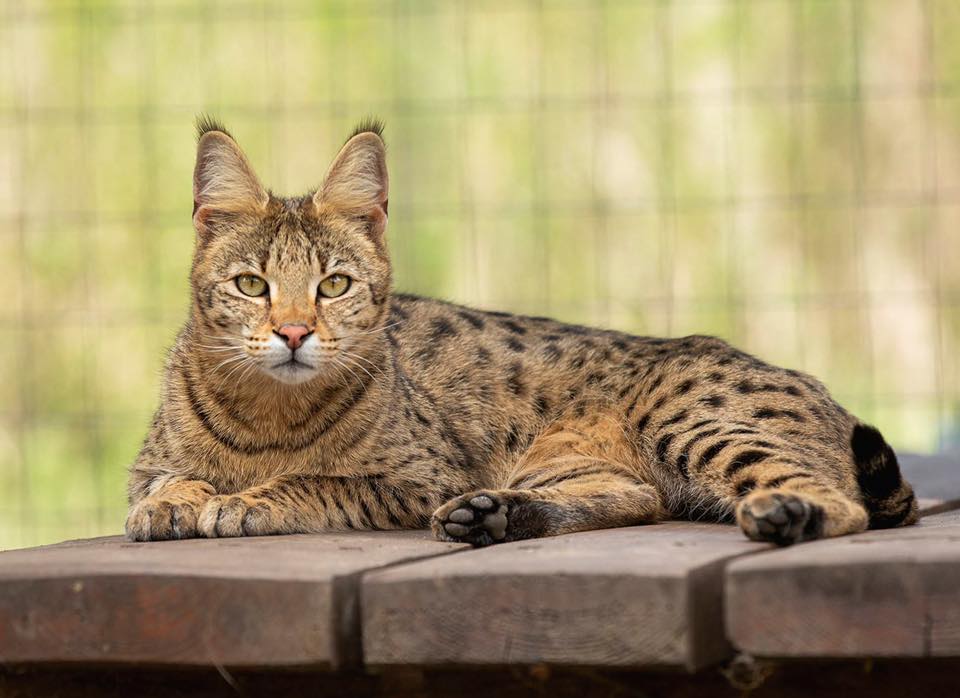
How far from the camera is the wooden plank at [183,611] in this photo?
2998 millimetres

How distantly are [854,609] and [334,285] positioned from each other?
2225 millimetres

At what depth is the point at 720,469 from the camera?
4.32 meters

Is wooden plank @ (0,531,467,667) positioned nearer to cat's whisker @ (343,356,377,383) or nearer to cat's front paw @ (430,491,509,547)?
cat's front paw @ (430,491,509,547)

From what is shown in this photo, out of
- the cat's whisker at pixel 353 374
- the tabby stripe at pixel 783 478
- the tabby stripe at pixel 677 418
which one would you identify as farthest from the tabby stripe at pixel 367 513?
the tabby stripe at pixel 783 478

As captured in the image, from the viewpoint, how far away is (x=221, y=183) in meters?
4.76

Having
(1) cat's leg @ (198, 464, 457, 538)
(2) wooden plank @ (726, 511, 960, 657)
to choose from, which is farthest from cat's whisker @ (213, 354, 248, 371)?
(2) wooden plank @ (726, 511, 960, 657)

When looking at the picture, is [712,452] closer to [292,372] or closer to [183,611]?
[292,372]

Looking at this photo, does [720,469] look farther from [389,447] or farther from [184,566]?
[184,566]

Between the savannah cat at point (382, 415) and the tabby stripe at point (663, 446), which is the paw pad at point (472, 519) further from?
the tabby stripe at point (663, 446)

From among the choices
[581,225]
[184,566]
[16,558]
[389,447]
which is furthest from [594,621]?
[581,225]

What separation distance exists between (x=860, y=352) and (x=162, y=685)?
17.1ft

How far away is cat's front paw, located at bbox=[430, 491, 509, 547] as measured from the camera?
385 cm

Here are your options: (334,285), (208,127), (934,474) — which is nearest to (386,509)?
(334,285)

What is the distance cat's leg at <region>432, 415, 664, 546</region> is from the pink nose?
72 cm
